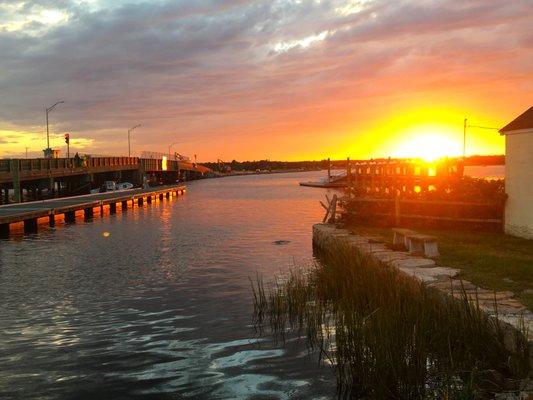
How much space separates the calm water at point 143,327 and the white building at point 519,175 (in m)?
8.19

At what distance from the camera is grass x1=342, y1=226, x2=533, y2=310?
1084 centimetres

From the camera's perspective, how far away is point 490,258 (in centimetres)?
1389

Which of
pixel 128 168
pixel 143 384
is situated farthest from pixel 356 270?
pixel 128 168

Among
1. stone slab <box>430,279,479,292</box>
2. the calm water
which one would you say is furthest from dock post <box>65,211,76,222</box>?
stone slab <box>430,279,479,292</box>

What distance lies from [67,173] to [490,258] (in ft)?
192

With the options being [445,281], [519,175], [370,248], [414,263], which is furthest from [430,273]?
[519,175]

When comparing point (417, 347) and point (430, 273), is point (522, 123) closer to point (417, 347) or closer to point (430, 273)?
point (430, 273)

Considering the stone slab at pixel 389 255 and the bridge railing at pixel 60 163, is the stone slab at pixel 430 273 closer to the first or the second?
the stone slab at pixel 389 255

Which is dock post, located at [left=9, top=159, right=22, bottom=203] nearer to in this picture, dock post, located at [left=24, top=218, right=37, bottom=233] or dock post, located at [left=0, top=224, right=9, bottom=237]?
dock post, located at [left=24, top=218, right=37, bottom=233]

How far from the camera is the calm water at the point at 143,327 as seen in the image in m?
8.57

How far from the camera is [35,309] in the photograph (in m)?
13.6

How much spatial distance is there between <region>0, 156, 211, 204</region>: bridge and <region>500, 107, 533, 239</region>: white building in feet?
142

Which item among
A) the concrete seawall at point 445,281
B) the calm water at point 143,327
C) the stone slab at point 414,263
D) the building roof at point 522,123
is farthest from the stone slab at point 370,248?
the building roof at point 522,123

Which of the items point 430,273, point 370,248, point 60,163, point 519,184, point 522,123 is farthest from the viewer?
point 60,163
